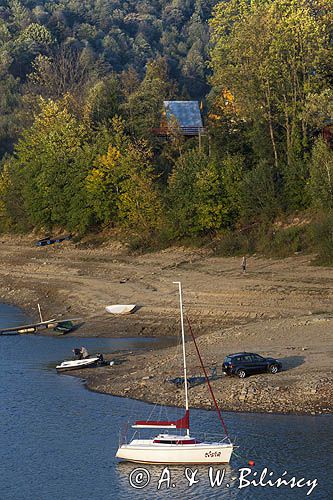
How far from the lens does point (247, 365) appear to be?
45.3 m

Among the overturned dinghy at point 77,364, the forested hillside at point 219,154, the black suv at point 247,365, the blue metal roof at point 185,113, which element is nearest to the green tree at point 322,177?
the forested hillside at point 219,154

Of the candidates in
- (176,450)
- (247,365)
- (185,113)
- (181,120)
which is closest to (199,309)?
(247,365)

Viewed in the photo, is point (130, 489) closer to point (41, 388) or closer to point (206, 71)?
point (41, 388)

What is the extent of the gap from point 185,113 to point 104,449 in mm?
67472

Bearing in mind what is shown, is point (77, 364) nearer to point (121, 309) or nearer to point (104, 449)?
point (104, 449)

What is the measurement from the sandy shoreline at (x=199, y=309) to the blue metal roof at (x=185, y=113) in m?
19.3

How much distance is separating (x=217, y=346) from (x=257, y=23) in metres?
37.5

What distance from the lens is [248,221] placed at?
261 ft

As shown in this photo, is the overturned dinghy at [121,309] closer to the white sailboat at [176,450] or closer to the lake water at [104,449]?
the lake water at [104,449]

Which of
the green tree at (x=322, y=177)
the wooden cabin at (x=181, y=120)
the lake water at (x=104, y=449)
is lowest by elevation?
the lake water at (x=104, y=449)

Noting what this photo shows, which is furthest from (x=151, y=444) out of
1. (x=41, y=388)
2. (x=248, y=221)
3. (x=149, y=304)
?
(x=248, y=221)

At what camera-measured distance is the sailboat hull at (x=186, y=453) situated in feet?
116

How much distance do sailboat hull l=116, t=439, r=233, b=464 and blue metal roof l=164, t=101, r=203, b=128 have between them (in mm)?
65866

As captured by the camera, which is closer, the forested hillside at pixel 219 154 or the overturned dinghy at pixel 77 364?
the overturned dinghy at pixel 77 364
